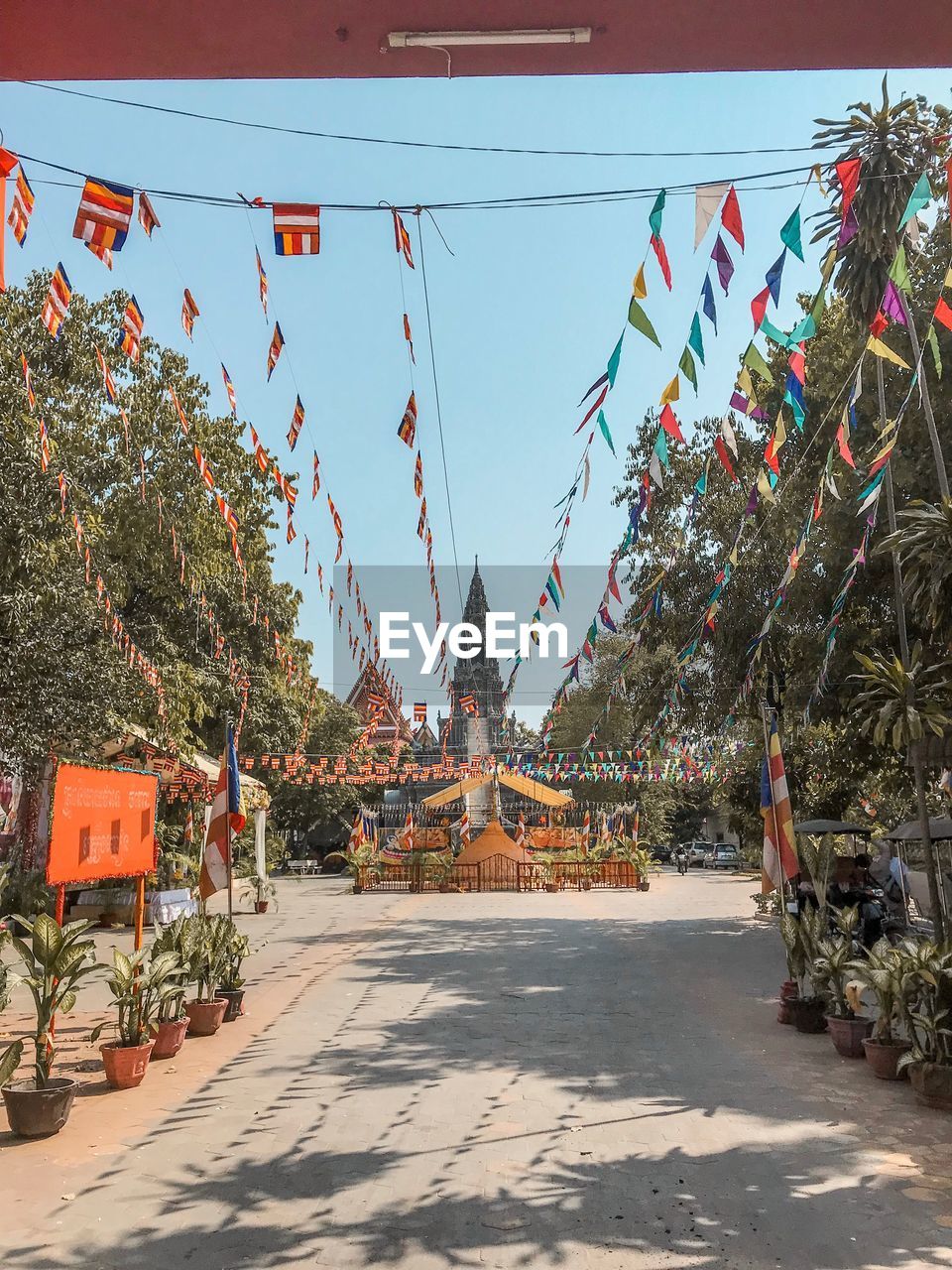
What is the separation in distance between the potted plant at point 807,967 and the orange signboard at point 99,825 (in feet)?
21.7

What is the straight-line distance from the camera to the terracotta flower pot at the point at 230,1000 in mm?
10203

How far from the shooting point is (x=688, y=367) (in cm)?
681

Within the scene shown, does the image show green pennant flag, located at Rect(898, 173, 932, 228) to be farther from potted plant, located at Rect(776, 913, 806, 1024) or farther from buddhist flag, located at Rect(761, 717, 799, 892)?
potted plant, located at Rect(776, 913, 806, 1024)

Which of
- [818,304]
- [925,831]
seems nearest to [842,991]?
[925,831]

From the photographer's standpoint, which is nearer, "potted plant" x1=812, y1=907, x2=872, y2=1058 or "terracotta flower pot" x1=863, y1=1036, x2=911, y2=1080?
"terracotta flower pot" x1=863, y1=1036, x2=911, y2=1080

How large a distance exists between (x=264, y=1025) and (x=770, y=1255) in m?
6.67

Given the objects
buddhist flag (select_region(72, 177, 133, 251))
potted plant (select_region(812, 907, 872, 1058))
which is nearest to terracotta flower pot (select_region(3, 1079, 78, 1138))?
buddhist flag (select_region(72, 177, 133, 251))

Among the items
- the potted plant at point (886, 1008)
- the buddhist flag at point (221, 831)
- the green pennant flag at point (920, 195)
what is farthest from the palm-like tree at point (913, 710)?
the buddhist flag at point (221, 831)

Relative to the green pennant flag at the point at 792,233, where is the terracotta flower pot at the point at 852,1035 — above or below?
below

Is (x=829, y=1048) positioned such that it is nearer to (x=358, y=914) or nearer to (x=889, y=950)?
(x=889, y=950)

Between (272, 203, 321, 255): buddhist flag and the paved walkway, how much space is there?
5.96 m

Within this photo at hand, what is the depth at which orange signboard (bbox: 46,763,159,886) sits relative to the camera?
7.93 m

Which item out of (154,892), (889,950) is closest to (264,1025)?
(889,950)

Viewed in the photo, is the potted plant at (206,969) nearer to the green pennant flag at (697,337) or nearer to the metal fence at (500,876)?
the green pennant flag at (697,337)
